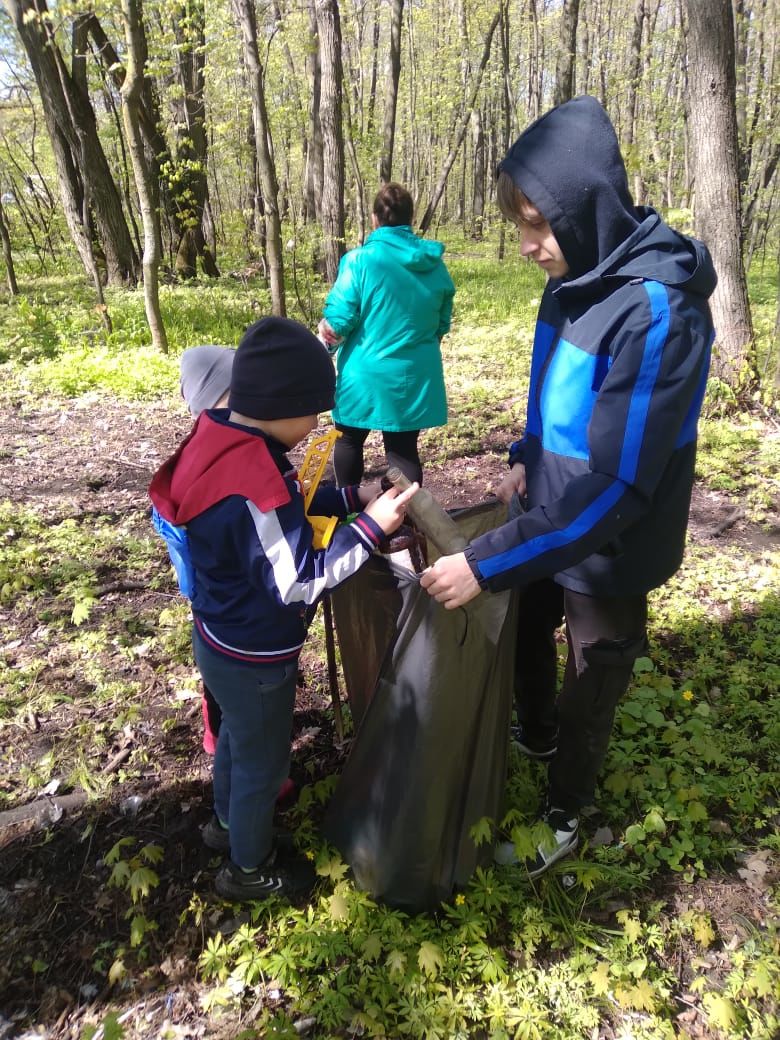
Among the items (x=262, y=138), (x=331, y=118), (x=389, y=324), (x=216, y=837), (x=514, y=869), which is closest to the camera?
(x=514, y=869)

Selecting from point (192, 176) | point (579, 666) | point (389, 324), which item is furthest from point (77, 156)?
point (579, 666)

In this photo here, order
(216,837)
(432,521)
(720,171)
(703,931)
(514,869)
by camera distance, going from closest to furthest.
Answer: (432,521) < (703,931) < (514,869) < (216,837) < (720,171)

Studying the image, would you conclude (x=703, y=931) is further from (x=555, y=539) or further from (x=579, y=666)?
(x=555, y=539)

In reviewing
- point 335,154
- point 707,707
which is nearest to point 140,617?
point 707,707

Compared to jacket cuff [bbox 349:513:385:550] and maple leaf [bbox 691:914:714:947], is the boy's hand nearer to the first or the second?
jacket cuff [bbox 349:513:385:550]

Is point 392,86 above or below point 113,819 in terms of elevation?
above

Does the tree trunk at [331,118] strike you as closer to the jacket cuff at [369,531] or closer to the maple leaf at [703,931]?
the jacket cuff at [369,531]

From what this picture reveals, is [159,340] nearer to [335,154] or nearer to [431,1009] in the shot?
[335,154]

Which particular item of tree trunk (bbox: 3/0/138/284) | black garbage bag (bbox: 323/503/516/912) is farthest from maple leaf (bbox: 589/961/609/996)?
tree trunk (bbox: 3/0/138/284)

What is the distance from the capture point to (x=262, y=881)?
1917mm

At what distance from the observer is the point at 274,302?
22.0 ft

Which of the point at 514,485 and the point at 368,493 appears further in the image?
the point at 514,485

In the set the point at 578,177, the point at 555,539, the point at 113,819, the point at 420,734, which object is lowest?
the point at 113,819

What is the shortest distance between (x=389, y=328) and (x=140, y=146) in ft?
14.6
